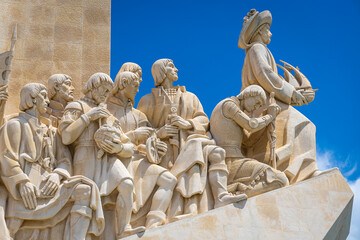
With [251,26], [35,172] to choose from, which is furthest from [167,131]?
[251,26]

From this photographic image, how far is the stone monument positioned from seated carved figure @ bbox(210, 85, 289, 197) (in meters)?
0.02

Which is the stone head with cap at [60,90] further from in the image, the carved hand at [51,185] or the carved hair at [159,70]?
the carved hand at [51,185]

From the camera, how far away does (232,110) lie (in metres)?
12.4

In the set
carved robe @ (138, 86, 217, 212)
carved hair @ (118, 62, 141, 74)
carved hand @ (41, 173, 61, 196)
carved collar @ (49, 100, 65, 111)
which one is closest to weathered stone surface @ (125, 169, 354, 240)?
carved robe @ (138, 86, 217, 212)

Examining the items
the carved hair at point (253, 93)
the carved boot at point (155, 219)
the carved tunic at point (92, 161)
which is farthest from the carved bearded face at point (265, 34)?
the carved boot at point (155, 219)

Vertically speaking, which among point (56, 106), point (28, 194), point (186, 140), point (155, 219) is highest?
point (56, 106)

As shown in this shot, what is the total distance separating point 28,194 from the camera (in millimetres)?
10875

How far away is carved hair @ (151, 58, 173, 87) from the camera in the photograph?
12.8 metres

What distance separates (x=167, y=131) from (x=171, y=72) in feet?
3.28

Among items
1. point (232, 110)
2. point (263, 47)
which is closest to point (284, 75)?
point (263, 47)

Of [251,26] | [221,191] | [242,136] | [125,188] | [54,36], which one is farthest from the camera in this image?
[251,26]

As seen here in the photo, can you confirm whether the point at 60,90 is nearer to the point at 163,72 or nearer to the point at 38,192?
the point at 163,72

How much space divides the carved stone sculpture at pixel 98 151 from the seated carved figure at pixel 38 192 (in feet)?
0.84

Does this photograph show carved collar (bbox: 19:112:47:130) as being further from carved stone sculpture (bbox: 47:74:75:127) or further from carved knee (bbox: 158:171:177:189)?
carved knee (bbox: 158:171:177:189)
